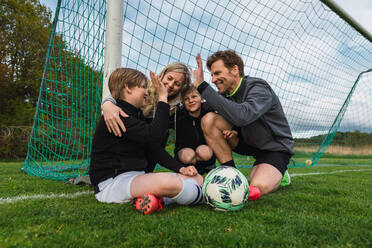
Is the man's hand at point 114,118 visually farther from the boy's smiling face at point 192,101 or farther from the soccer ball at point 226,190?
the boy's smiling face at point 192,101

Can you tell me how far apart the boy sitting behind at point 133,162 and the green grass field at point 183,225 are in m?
0.09

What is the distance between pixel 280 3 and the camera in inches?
179

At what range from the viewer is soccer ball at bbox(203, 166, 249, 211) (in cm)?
172

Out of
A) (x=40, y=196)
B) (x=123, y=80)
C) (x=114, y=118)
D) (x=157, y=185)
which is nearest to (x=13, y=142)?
(x=40, y=196)

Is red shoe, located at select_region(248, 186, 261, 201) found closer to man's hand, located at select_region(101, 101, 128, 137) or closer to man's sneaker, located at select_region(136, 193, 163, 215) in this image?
man's sneaker, located at select_region(136, 193, 163, 215)

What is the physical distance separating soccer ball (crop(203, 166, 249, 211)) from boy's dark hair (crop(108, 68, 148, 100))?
936 millimetres

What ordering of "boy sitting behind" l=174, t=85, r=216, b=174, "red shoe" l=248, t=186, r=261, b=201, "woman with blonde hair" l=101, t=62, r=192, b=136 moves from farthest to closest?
1. "boy sitting behind" l=174, t=85, r=216, b=174
2. "woman with blonde hair" l=101, t=62, r=192, b=136
3. "red shoe" l=248, t=186, r=261, b=201

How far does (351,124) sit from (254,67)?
27.4 feet

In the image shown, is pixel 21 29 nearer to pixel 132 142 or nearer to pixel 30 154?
pixel 30 154

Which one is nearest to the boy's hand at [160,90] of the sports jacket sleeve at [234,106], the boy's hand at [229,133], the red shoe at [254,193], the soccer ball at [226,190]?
the sports jacket sleeve at [234,106]

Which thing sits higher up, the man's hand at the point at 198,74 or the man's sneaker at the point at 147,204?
the man's hand at the point at 198,74

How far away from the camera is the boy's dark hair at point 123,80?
200cm

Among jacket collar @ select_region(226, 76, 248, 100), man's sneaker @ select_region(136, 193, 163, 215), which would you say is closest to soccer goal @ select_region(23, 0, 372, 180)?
jacket collar @ select_region(226, 76, 248, 100)

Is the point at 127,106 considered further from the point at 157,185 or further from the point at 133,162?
the point at 157,185
